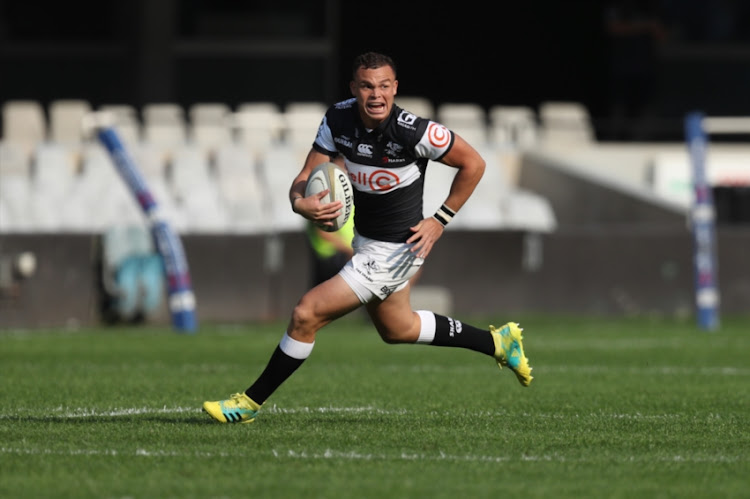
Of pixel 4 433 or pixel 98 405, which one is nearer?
pixel 4 433

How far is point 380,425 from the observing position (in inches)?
344

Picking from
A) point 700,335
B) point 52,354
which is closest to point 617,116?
point 700,335

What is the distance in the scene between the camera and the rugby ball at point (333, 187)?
8.38 m

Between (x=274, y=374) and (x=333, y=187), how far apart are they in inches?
41.4

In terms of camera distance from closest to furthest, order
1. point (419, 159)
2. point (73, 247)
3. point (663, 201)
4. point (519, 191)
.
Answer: point (419, 159), point (73, 247), point (663, 201), point (519, 191)

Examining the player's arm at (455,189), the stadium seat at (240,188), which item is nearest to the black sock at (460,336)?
the player's arm at (455,189)

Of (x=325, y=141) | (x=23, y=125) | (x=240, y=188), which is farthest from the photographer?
(x=23, y=125)

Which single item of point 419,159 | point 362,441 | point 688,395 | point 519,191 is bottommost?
point 519,191

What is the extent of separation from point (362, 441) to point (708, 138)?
1812 cm

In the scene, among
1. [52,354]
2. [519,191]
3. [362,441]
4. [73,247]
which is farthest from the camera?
[519,191]

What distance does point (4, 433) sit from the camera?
827cm

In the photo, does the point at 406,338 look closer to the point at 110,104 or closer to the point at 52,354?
the point at 52,354

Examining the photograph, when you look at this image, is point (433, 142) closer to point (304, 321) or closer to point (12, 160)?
point (304, 321)

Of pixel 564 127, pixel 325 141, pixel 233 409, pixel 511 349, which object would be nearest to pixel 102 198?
pixel 564 127
